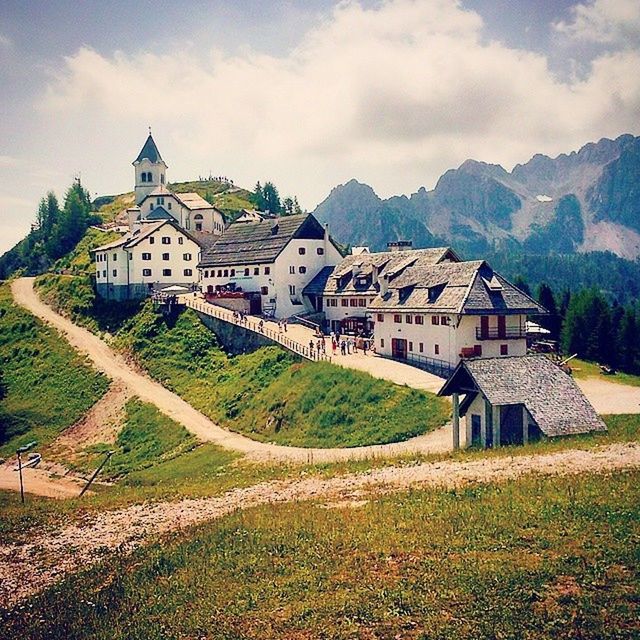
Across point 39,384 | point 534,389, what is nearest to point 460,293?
point 534,389

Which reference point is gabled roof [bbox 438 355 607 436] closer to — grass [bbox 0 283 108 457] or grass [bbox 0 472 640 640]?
grass [bbox 0 472 640 640]

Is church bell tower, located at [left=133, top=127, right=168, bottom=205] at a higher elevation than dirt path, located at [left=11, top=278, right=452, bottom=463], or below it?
higher

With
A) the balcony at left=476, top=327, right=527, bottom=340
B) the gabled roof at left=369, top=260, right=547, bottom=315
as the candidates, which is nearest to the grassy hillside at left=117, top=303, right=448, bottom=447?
the gabled roof at left=369, top=260, right=547, bottom=315

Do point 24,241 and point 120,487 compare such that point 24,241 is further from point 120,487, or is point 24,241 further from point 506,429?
point 506,429

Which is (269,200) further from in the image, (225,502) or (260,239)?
(225,502)

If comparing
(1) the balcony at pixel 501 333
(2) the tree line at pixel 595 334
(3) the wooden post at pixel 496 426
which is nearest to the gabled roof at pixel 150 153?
(2) the tree line at pixel 595 334

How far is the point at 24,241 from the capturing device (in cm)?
13375

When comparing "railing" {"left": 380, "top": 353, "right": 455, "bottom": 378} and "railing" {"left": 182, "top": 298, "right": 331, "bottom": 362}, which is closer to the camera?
"railing" {"left": 380, "top": 353, "right": 455, "bottom": 378}

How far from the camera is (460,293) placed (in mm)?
48625

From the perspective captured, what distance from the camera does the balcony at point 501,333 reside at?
157 ft

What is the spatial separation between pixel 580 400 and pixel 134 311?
5351 centimetres

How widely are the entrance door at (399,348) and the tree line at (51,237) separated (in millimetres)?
76948

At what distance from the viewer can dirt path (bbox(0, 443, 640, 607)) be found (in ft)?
73.0

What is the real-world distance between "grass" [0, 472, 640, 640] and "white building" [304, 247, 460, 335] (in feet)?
124
